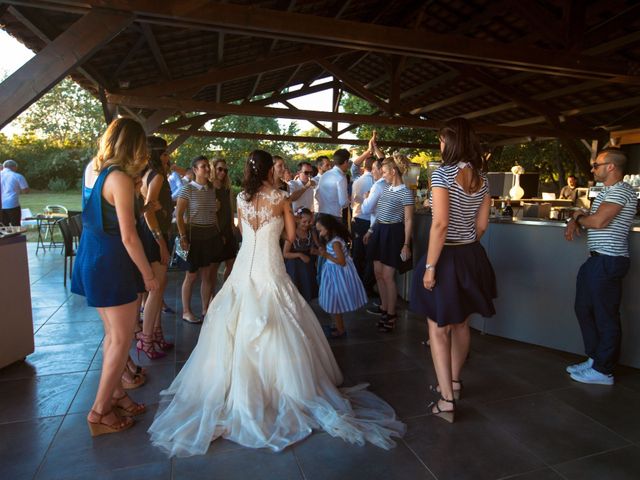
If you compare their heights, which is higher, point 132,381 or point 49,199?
point 49,199

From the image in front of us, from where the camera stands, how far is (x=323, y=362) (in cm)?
283

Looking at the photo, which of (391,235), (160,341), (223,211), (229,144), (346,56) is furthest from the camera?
(229,144)

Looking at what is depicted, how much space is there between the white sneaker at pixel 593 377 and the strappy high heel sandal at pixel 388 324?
5.26 feet

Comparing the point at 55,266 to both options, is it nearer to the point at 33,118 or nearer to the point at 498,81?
the point at 498,81

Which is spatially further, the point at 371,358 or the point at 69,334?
the point at 69,334

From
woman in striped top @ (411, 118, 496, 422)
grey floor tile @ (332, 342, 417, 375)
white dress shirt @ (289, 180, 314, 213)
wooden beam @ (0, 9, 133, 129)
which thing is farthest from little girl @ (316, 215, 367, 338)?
wooden beam @ (0, 9, 133, 129)

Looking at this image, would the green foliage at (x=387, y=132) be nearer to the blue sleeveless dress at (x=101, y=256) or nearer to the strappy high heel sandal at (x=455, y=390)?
the strappy high heel sandal at (x=455, y=390)

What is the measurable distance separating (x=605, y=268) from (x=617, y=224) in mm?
322

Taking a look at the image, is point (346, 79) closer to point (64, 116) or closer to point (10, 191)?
point (10, 191)

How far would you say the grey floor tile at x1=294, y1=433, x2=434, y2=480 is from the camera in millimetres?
2025

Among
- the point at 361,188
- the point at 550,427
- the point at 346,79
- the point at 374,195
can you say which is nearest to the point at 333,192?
Result: the point at 361,188

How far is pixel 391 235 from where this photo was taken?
4242mm

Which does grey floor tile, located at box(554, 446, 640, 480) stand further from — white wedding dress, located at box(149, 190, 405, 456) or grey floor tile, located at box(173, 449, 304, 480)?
grey floor tile, located at box(173, 449, 304, 480)

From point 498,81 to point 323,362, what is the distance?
9761 millimetres
